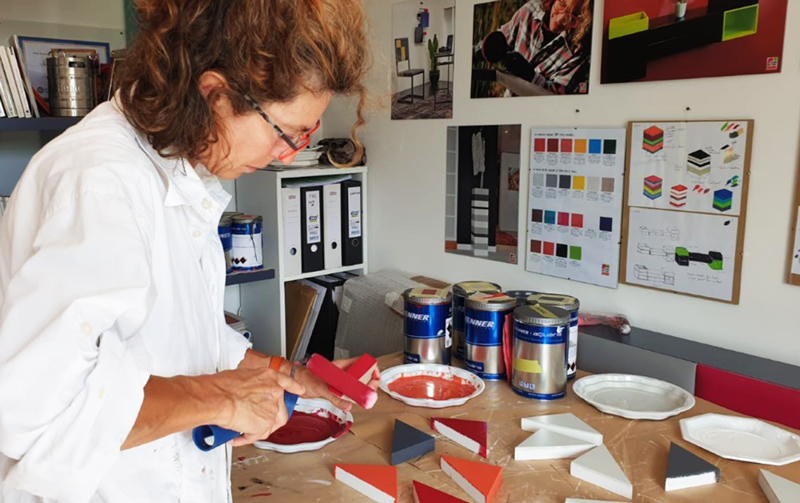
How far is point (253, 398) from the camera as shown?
0.97 metres

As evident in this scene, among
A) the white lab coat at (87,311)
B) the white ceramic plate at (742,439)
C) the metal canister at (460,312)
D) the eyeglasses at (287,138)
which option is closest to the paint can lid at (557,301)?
the metal canister at (460,312)

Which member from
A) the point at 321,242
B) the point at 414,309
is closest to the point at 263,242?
the point at 321,242

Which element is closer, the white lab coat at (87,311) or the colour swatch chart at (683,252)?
the white lab coat at (87,311)

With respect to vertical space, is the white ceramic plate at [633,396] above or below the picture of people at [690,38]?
below

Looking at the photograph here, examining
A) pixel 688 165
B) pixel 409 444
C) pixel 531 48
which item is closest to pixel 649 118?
pixel 688 165

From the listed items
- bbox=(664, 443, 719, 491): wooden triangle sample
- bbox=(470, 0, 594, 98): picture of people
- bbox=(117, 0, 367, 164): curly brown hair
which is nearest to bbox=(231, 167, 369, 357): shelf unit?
bbox=(470, 0, 594, 98): picture of people

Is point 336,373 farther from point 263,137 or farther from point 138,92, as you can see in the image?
point 138,92

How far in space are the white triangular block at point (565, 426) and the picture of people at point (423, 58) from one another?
1.43 meters

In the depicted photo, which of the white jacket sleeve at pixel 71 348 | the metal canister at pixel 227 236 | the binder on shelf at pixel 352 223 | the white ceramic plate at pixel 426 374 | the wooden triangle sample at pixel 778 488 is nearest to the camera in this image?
the white jacket sleeve at pixel 71 348

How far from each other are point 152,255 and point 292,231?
1.83 metres

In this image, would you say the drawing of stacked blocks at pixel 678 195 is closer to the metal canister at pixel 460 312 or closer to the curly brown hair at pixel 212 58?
the metal canister at pixel 460 312

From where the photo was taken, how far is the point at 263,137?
1.00m

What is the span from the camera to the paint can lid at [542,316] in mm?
1496

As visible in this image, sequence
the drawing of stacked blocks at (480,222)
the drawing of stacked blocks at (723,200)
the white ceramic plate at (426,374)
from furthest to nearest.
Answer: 1. the drawing of stacked blocks at (480,222)
2. the drawing of stacked blocks at (723,200)
3. the white ceramic plate at (426,374)
